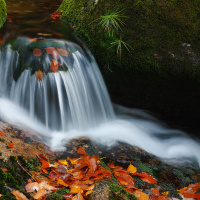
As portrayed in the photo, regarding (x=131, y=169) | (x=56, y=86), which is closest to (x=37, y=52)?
(x=56, y=86)

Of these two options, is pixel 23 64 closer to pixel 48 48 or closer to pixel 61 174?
pixel 48 48

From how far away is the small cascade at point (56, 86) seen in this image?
13.9 ft

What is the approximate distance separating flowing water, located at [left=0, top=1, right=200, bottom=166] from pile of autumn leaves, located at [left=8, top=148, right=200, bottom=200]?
40.3 inches

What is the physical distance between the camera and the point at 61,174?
2.38 meters

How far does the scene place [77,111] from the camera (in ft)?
14.4

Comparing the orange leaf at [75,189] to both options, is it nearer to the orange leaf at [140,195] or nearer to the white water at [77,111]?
the orange leaf at [140,195]

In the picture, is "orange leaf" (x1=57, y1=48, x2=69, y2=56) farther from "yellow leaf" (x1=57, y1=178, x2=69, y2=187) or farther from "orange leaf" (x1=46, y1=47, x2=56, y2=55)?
"yellow leaf" (x1=57, y1=178, x2=69, y2=187)

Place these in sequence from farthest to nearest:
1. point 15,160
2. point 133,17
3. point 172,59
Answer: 1. point 133,17
2. point 172,59
3. point 15,160

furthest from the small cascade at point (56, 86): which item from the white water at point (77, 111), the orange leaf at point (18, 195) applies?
the orange leaf at point (18, 195)

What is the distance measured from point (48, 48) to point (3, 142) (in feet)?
7.95

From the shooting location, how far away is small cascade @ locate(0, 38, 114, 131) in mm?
4227

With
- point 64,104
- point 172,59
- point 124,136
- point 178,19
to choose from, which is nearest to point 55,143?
point 64,104

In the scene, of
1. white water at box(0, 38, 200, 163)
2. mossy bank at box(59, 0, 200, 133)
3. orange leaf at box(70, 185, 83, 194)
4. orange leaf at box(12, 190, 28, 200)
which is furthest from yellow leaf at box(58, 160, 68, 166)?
mossy bank at box(59, 0, 200, 133)

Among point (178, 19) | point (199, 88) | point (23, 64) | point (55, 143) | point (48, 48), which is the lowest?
point (55, 143)
